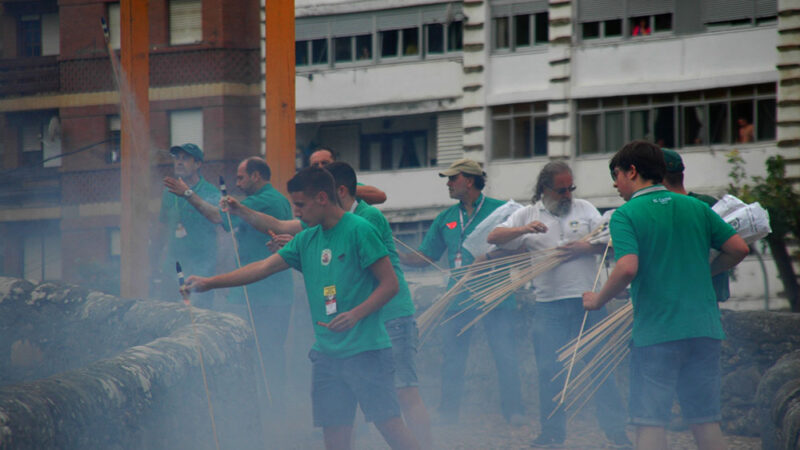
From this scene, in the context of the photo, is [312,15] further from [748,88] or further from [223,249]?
[223,249]

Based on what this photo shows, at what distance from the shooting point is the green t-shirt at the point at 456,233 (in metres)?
8.28

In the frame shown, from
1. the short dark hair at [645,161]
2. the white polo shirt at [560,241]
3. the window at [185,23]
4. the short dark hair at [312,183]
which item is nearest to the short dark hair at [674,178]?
the short dark hair at [645,161]

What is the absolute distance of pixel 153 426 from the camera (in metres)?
4.79

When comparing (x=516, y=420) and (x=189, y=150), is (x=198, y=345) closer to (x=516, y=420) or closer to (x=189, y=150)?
(x=189, y=150)

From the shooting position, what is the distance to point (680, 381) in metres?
5.17

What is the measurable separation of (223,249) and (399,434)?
3.45 meters

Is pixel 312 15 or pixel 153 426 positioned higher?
pixel 312 15

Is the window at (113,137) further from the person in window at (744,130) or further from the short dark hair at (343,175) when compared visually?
the person in window at (744,130)

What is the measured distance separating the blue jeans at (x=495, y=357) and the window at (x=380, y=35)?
20792 millimetres

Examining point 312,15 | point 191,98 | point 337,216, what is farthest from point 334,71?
point 337,216

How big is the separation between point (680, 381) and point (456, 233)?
337 cm

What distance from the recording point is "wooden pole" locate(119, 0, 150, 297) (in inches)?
367

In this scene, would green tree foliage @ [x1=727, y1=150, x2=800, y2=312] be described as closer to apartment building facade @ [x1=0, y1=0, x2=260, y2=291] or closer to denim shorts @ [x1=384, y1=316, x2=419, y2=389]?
apartment building facade @ [x1=0, y1=0, x2=260, y2=291]

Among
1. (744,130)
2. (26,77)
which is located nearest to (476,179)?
(26,77)
